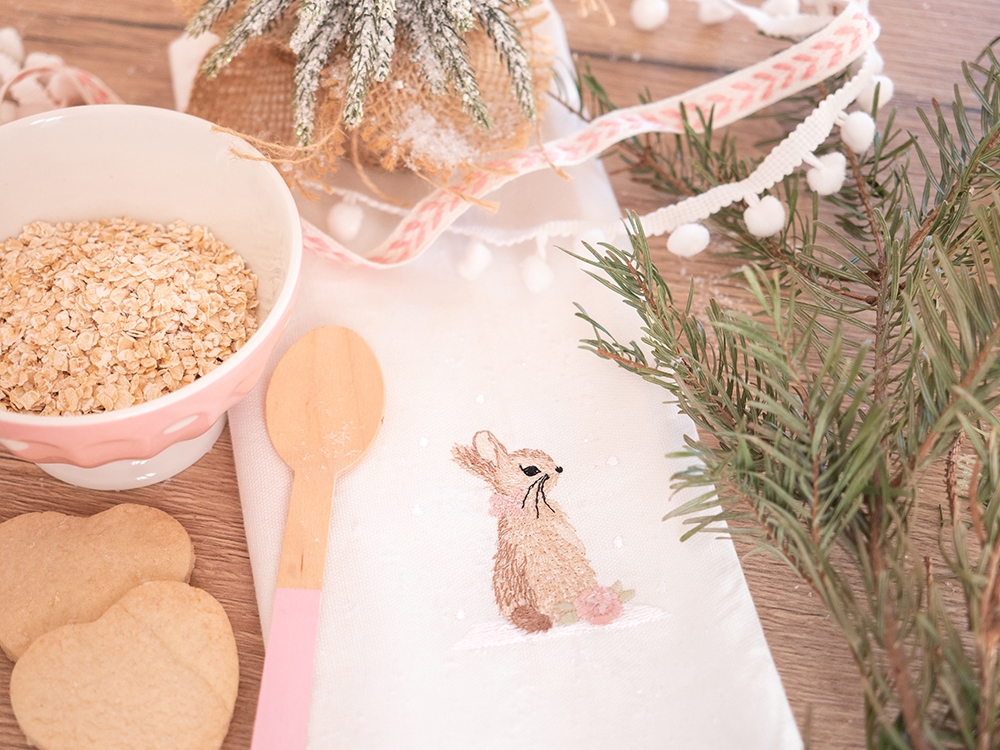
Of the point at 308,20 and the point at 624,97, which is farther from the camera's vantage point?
the point at 624,97

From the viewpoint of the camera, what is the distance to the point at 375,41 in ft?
1.61

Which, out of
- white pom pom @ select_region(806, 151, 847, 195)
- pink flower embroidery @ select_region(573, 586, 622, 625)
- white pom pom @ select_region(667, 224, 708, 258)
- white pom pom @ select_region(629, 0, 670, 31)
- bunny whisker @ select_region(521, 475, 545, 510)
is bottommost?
pink flower embroidery @ select_region(573, 586, 622, 625)

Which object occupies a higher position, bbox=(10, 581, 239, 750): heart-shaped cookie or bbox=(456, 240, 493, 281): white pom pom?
bbox=(456, 240, 493, 281): white pom pom

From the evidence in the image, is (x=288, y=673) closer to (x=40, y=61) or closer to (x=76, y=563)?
(x=76, y=563)

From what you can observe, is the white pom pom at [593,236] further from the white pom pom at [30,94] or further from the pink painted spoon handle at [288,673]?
the white pom pom at [30,94]

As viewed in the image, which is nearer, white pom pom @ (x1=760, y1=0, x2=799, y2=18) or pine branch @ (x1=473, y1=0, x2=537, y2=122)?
pine branch @ (x1=473, y1=0, x2=537, y2=122)

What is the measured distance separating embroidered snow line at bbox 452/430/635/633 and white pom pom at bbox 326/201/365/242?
203mm

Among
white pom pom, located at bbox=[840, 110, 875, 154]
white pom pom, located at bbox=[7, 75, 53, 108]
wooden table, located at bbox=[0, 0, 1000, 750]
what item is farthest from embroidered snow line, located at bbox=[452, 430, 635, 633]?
white pom pom, located at bbox=[7, 75, 53, 108]

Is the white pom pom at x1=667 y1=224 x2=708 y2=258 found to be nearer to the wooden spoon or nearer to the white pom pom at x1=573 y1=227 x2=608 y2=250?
the white pom pom at x1=573 y1=227 x2=608 y2=250

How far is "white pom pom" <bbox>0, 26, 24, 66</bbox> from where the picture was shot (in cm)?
66

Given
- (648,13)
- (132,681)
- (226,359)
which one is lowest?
(132,681)

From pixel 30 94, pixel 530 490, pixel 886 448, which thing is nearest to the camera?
pixel 886 448

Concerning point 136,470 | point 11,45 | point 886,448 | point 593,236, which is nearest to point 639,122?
point 593,236

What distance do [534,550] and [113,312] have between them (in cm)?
31
